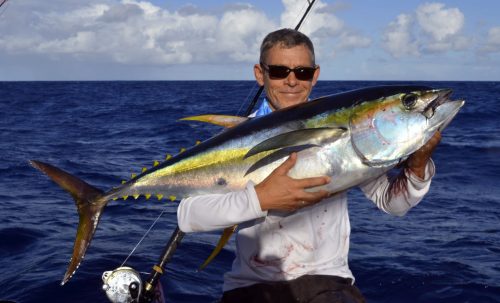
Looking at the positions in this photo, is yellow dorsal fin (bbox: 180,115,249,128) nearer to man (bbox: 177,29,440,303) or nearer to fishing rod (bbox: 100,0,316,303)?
man (bbox: 177,29,440,303)

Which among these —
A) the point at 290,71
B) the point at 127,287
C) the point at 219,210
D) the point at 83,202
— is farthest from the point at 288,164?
the point at 127,287

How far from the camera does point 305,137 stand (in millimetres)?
2945

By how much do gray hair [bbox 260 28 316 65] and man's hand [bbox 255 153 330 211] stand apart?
3.10 feet

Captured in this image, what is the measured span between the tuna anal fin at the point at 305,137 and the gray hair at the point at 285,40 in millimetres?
833

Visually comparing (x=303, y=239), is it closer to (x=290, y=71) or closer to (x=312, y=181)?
(x=312, y=181)

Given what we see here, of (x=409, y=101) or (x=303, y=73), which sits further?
(x=303, y=73)

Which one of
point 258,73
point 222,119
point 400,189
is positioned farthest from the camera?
point 258,73

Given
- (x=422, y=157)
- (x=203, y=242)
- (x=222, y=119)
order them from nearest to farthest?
(x=422, y=157) → (x=222, y=119) → (x=203, y=242)

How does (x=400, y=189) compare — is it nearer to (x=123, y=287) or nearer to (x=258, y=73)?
(x=258, y=73)

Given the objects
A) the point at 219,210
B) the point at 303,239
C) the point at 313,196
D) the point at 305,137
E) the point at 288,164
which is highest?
the point at 305,137

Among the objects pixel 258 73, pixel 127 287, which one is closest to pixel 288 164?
pixel 258 73

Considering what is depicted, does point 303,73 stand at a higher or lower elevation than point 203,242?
higher

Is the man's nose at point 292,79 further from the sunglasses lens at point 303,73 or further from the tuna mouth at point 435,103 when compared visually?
the tuna mouth at point 435,103

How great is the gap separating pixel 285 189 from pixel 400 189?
100 centimetres
